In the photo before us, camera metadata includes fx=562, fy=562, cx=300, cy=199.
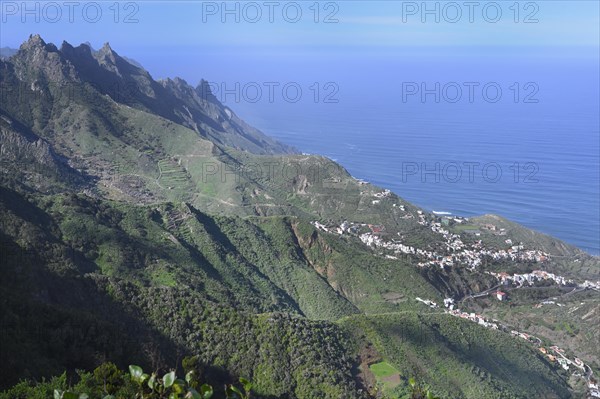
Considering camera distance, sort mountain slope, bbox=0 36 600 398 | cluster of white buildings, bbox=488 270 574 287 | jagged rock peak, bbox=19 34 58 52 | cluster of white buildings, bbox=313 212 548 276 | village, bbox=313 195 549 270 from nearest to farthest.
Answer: mountain slope, bbox=0 36 600 398 < cluster of white buildings, bbox=488 270 574 287 < cluster of white buildings, bbox=313 212 548 276 < village, bbox=313 195 549 270 < jagged rock peak, bbox=19 34 58 52

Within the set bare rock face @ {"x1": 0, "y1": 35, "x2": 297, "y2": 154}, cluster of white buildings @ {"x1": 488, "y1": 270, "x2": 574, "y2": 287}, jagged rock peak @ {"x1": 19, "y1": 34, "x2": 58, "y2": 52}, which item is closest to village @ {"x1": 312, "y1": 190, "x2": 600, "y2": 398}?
cluster of white buildings @ {"x1": 488, "y1": 270, "x2": 574, "y2": 287}

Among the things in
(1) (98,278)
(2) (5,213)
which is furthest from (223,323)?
(2) (5,213)

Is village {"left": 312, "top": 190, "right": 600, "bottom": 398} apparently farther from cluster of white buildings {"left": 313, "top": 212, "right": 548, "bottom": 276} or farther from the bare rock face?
the bare rock face

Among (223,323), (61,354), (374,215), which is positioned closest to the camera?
(61,354)

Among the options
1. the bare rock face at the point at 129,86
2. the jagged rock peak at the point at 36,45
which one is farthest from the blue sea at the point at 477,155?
the jagged rock peak at the point at 36,45

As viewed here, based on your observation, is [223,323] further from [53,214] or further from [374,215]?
[374,215]

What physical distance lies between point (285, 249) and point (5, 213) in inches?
936

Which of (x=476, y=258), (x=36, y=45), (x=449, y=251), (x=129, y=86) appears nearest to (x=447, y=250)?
(x=449, y=251)

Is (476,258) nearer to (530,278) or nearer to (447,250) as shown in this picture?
(447,250)

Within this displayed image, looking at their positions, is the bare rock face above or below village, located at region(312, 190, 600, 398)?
above

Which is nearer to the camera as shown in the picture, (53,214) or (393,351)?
(393,351)

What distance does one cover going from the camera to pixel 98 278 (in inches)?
1168

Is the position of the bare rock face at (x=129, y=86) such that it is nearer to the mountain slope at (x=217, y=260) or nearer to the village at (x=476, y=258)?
the mountain slope at (x=217, y=260)

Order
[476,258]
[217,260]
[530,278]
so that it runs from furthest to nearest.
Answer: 1. [476,258]
2. [530,278]
3. [217,260]
